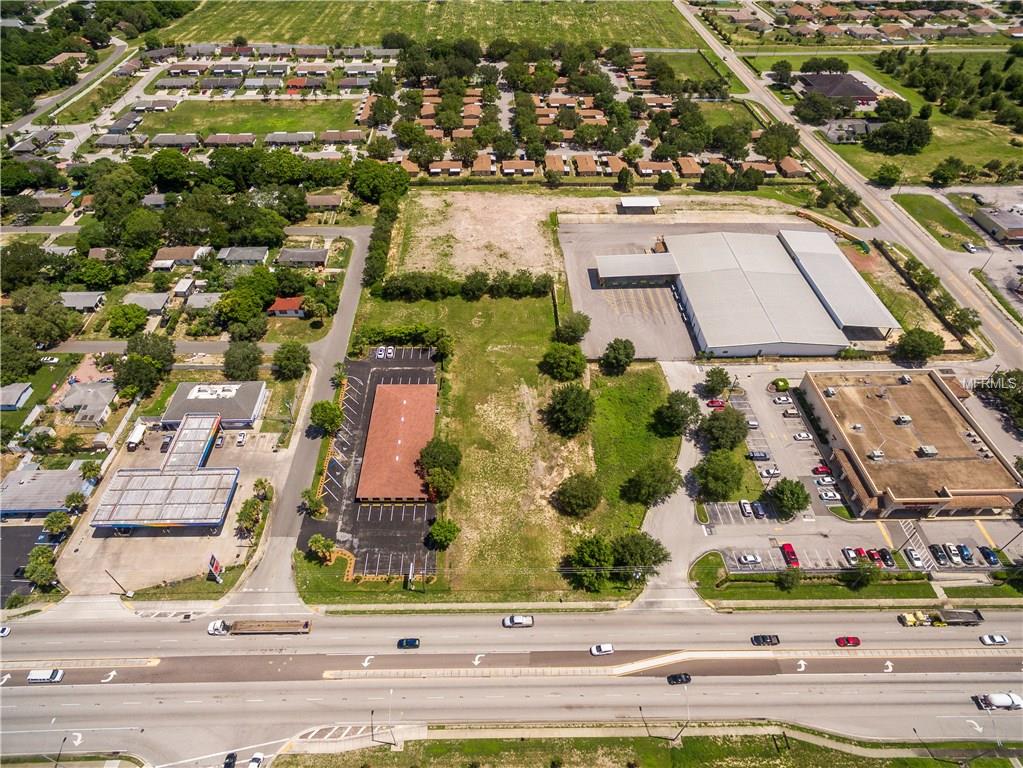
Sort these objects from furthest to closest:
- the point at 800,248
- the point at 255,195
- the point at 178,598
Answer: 1. the point at 255,195
2. the point at 800,248
3. the point at 178,598

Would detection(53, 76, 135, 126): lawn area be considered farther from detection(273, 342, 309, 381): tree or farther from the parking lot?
the parking lot

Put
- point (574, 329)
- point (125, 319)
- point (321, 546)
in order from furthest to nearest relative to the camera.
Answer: point (125, 319) < point (574, 329) < point (321, 546)

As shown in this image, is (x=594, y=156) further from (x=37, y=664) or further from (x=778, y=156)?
(x=37, y=664)

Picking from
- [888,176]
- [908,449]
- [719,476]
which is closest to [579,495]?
[719,476]

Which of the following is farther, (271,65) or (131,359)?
(271,65)

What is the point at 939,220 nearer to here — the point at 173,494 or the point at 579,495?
the point at 579,495

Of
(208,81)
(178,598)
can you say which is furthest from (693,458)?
(208,81)

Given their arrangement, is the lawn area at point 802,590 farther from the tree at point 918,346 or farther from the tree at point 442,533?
the tree at point 918,346
